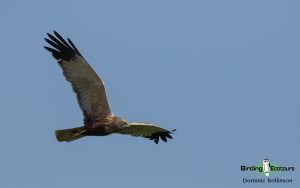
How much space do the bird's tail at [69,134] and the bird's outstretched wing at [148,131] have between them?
1720 mm

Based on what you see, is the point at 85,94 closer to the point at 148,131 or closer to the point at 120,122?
the point at 120,122

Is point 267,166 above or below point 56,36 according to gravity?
below

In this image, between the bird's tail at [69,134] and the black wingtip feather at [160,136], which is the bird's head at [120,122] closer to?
the bird's tail at [69,134]

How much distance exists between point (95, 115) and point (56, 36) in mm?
2179

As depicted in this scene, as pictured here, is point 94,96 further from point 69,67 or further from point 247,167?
point 247,167

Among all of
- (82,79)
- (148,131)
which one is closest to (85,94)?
(82,79)

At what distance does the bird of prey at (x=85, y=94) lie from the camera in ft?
72.1

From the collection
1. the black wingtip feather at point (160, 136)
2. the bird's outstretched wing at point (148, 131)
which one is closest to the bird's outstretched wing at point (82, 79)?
the bird's outstretched wing at point (148, 131)

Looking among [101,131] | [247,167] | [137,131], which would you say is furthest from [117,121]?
[247,167]

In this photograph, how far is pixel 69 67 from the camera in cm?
2222

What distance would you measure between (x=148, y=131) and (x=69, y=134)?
3484 mm

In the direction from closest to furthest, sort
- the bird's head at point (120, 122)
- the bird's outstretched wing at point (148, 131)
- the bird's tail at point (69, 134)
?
the bird's tail at point (69, 134)
the bird's head at point (120, 122)
the bird's outstretched wing at point (148, 131)

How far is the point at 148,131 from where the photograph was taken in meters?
24.8

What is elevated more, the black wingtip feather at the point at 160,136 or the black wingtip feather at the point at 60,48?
the black wingtip feather at the point at 60,48
